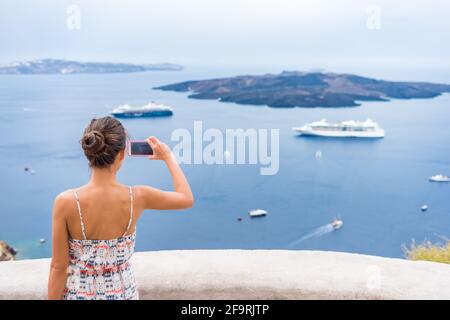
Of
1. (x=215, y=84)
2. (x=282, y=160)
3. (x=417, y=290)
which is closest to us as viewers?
(x=417, y=290)

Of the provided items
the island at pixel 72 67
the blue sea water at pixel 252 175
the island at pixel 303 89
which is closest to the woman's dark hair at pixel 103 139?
the island at pixel 72 67

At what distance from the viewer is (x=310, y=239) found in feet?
65.9

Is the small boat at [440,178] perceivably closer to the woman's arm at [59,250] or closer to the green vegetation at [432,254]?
the green vegetation at [432,254]

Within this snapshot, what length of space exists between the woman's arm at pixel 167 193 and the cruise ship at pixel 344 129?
18682 mm

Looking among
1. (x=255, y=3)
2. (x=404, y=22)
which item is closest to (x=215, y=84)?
(x=255, y=3)

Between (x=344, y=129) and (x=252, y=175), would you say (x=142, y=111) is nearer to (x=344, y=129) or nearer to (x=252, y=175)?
(x=252, y=175)

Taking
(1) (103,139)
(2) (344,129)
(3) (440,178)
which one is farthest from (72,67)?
(1) (103,139)

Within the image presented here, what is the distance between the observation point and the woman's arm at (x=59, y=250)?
0.99 metres

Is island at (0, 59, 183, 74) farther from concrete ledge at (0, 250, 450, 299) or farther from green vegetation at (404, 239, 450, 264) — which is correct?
concrete ledge at (0, 250, 450, 299)

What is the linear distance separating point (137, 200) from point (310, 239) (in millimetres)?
19458

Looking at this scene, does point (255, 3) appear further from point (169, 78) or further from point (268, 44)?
point (169, 78)

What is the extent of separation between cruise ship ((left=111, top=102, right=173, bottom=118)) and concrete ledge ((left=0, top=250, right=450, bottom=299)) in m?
16.1

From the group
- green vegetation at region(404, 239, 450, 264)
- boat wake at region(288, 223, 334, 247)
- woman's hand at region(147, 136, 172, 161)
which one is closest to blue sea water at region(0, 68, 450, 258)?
boat wake at region(288, 223, 334, 247)

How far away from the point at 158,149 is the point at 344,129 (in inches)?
794
